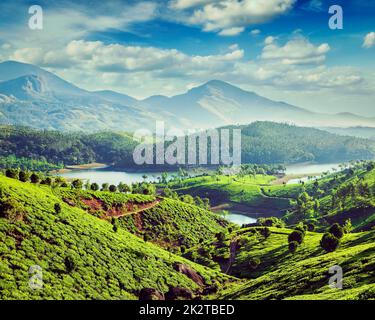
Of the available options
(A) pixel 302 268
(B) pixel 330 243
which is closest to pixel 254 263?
(B) pixel 330 243

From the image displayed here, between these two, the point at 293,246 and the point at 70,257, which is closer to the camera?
the point at 70,257

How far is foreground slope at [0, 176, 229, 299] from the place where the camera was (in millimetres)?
53188

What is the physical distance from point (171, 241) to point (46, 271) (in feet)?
212

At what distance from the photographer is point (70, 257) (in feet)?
195

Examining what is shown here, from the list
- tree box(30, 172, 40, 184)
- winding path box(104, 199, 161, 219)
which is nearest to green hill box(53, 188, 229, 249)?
winding path box(104, 199, 161, 219)

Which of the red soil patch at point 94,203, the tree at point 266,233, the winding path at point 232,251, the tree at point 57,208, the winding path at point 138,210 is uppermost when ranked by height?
the tree at point 57,208

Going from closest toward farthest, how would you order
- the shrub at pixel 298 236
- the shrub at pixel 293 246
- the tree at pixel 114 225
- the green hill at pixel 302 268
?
1. the green hill at pixel 302 268
2. the tree at pixel 114 225
3. the shrub at pixel 293 246
4. the shrub at pixel 298 236

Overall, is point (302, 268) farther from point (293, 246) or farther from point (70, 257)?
point (70, 257)

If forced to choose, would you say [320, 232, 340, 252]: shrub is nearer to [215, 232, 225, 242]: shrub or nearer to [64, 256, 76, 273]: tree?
[215, 232, 225, 242]: shrub

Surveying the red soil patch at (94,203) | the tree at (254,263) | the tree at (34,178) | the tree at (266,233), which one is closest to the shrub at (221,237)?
the tree at (266,233)

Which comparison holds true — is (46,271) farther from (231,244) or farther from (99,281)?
(231,244)

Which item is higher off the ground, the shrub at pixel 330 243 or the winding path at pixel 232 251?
the shrub at pixel 330 243

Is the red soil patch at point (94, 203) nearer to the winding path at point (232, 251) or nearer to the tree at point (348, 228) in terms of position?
the winding path at point (232, 251)

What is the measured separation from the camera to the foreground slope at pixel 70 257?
53.2 metres
